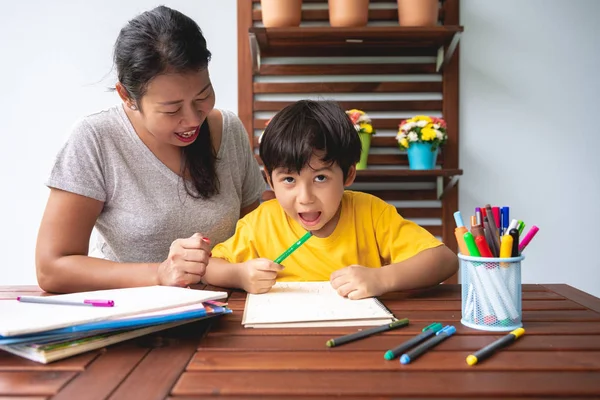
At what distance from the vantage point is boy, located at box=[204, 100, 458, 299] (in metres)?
1.20

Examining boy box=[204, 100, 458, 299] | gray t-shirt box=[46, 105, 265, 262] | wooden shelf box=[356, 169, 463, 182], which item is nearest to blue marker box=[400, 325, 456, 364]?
boy box=[204, 100, 458, 299]

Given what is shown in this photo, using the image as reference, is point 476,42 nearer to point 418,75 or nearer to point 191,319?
point 418,75

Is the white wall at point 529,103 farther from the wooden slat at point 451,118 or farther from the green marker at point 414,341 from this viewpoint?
the green marker at point 414,341

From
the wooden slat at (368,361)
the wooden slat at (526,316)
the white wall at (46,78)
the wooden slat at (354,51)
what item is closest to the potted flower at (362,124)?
the wooden slat at (354,51)

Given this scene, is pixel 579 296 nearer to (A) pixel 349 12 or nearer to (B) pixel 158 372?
(B) pixel 158 372

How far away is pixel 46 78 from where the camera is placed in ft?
9.04

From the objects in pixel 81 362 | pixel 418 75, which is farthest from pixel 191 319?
pixel 418 75

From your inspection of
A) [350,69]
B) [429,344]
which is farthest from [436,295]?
[350,69]

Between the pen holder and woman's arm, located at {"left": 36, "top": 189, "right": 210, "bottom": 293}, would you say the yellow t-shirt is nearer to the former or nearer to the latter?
woman's arm, located at {"left": 36, "top": 189, "right": 210, "bottom": 293}

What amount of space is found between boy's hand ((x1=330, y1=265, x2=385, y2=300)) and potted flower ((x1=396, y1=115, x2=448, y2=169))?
1578 millimetres

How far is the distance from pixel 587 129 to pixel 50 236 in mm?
2562

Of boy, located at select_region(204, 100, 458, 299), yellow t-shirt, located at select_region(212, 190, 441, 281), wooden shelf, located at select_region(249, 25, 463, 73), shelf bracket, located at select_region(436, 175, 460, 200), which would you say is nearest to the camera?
boy, located at select_region(204, 100, 458, 299)

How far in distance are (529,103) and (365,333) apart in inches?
91.7

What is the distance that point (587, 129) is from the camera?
107 inches
